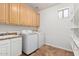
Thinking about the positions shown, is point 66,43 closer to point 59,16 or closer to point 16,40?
point 59,16

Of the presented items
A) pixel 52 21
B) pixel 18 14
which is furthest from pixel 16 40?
pixel 52 21

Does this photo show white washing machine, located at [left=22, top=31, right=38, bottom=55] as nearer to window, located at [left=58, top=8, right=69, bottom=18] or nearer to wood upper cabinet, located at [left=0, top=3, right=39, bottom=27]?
wood upper cabinet, located at [left=0, top=3, right=39, bottom=27]

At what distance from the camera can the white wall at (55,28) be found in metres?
0.99

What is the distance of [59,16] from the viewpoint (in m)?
1.01

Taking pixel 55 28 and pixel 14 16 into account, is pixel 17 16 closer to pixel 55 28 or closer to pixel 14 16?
pixel 14 16

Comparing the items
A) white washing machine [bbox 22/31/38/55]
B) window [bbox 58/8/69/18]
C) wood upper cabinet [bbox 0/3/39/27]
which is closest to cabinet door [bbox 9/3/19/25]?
wood upper cabinet [bbox 0/3/39/27]

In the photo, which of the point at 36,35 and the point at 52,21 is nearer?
the point at 52,21

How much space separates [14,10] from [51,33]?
0.66 meters

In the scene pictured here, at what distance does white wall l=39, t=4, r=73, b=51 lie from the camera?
3.24 ft

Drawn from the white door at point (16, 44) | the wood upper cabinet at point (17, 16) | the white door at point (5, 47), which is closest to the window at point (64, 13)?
the wood upper cabinet at point (17, 16)

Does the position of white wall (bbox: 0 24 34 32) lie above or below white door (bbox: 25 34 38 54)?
above

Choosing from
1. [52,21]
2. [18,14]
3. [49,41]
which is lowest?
[49,41]

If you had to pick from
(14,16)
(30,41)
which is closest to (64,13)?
(30,41)

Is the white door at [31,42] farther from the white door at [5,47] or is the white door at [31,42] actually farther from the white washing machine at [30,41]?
the white door at [5,47]
